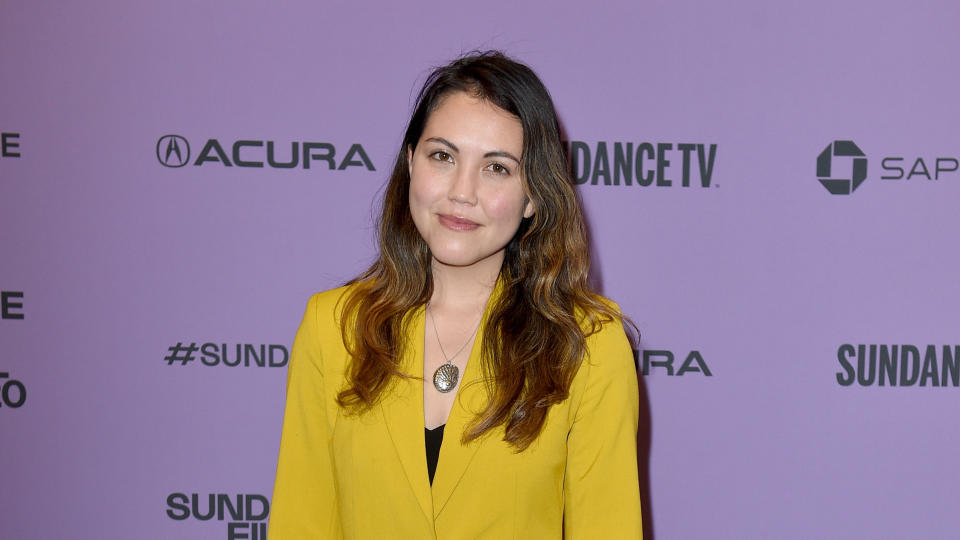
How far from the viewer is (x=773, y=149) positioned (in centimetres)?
229

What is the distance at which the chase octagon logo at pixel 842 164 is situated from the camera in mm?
2289

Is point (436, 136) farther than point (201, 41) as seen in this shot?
No

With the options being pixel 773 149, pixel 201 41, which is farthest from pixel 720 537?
pixel 201 41

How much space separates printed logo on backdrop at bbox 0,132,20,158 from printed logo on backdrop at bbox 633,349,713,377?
1.98 m

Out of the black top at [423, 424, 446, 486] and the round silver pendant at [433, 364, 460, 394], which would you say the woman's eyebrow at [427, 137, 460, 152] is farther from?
the black top at [423, 424, 446, 486]

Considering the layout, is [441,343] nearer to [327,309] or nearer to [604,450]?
[327,309]

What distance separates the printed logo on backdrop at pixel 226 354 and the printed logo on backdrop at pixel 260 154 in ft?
1.82

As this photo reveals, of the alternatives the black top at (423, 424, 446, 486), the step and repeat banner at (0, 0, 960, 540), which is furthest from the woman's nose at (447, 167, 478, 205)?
the step and repeat banner at (0, 0, 960, 540)

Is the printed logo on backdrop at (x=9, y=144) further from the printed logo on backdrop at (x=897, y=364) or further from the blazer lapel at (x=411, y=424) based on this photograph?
the printed logo on backdrop at (x=897, y=364)

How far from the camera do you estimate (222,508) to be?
248cm

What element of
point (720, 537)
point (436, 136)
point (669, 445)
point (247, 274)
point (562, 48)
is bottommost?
point (720, 537)

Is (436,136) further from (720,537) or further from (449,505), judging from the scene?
(720,537)

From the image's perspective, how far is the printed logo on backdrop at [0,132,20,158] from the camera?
2312mm

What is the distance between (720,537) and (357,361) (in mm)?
1530
